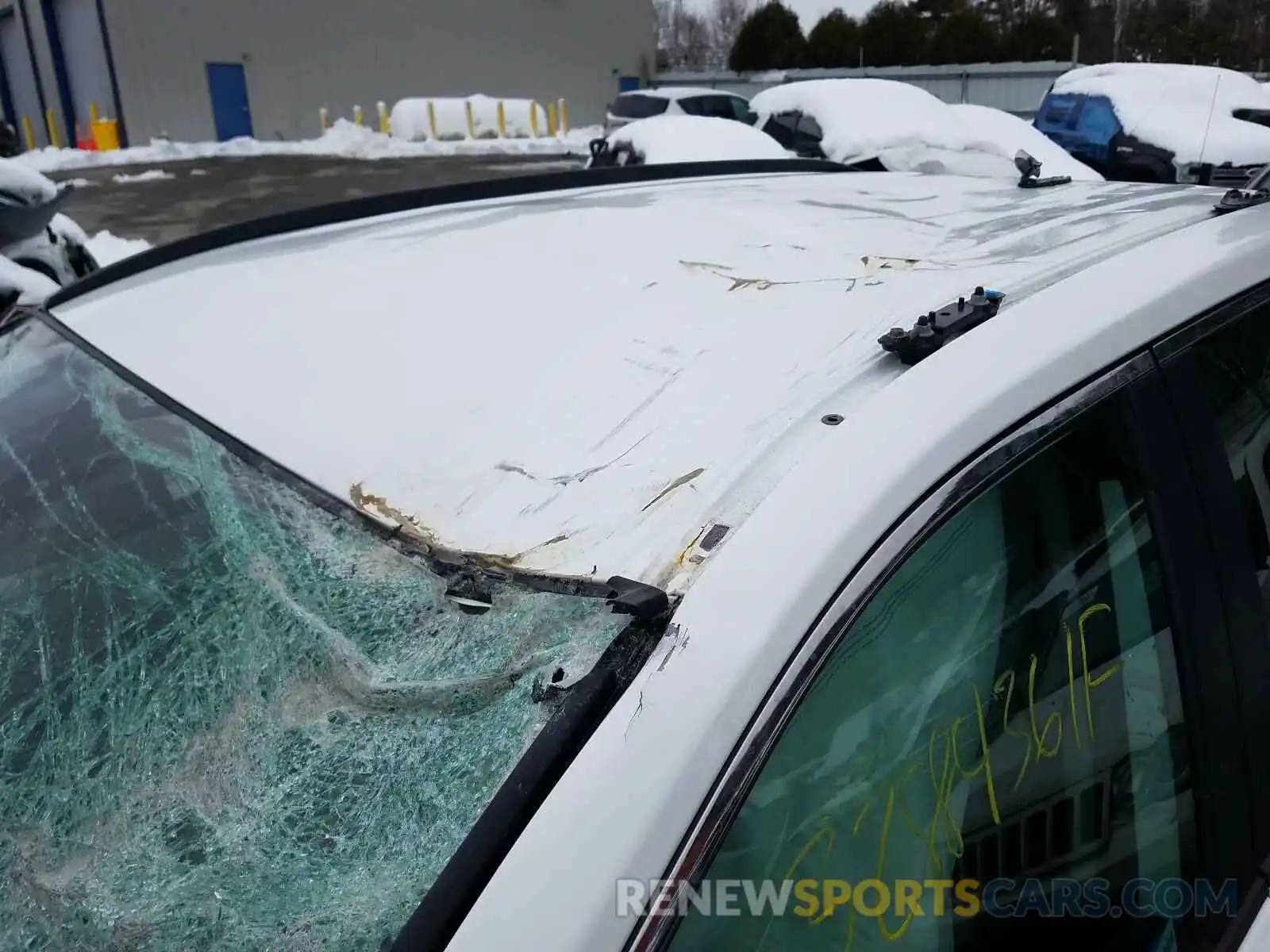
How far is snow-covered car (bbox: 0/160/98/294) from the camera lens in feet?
19.6

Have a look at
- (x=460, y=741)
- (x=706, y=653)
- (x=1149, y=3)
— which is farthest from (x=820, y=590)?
(x=1149, y=3)

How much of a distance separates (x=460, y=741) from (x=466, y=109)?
84.0ft

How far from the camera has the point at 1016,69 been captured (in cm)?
1881

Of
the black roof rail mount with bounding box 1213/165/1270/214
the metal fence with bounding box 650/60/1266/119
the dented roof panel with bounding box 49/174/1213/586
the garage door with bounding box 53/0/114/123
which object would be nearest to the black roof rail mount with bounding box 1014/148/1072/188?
the dented roof panel with bounding box 49/174/1213/586

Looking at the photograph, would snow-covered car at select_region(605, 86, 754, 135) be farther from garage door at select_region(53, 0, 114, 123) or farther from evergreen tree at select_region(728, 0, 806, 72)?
evergreen tree at select_region(728, 0, 806, 72)

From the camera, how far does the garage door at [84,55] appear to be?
2119 cm

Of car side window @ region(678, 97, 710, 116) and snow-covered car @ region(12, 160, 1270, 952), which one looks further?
car side window @ region(678, 97, 710, 116)

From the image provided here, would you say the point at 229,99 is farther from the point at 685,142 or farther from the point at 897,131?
the point at 897,131

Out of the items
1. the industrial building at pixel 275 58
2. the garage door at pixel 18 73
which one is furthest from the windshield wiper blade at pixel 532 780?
the garage door at pixel 18 73

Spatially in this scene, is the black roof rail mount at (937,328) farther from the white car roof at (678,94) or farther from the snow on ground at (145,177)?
the snow on ground at (145,177)

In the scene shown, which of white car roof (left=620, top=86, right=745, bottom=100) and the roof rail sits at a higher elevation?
white car roof (left=620, top=86, right=745, bottom=100)

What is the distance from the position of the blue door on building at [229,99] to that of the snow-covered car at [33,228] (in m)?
18.4

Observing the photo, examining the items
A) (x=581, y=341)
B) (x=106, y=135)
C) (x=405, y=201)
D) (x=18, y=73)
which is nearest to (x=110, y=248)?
(x=405, y=201)

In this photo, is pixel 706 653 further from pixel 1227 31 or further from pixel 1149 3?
pixel 1227 31
